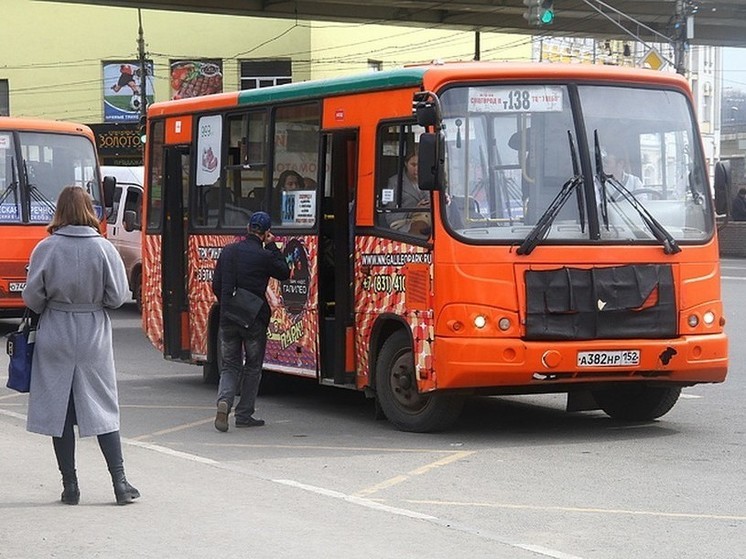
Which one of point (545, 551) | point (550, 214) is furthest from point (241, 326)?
point (545, 551)

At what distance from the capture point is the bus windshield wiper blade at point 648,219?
38.1 ft

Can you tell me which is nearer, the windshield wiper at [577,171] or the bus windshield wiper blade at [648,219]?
the windshield wiper at [577,171]

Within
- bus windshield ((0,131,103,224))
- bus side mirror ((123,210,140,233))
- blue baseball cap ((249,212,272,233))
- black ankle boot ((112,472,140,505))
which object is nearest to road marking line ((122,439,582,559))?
black ankle boot ((112,472,140,505))

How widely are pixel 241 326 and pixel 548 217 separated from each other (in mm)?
2572

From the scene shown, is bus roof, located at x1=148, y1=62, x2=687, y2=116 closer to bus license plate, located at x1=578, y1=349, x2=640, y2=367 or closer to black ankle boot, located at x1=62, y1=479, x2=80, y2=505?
bus license plate, located at x1=578, y1=349, x2=640, y2=367

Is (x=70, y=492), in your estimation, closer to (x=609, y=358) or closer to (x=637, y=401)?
(x=609, y=358)

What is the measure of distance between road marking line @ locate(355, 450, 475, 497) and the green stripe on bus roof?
2.77 m

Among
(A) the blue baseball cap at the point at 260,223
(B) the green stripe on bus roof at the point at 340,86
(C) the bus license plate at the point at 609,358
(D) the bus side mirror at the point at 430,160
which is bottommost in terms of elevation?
(C) the bus license plate at the point at 609,358

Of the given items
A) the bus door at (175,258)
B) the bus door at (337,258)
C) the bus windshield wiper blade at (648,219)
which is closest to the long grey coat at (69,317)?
the bus door at (337,258)

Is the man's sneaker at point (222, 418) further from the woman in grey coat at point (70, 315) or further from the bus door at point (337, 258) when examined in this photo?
the woman in grey coat at point (70, 315)

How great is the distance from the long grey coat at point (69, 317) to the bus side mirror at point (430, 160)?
318 cm

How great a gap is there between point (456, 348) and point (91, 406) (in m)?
3.42

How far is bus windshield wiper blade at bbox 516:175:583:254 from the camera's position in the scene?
11.2 metres

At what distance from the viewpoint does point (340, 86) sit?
41.9ft
